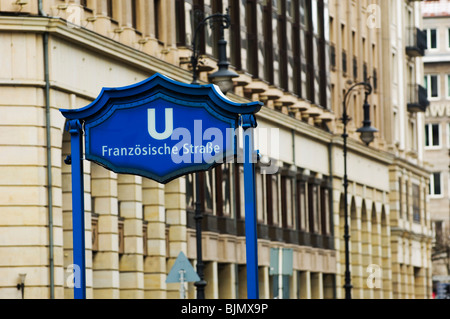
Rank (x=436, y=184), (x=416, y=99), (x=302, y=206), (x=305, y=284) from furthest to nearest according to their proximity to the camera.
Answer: (x=436, y=184)
(x=416, y=99)
(x=302, y=206)
(x=305, y=284)

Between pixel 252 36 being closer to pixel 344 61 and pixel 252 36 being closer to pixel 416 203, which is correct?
pixel 344 61

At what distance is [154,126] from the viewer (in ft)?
68.2

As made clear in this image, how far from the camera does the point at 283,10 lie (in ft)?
215

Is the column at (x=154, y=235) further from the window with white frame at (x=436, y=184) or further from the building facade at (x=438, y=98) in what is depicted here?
the building facade at (x=438, y=98)

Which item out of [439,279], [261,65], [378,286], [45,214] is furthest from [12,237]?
[439,279]

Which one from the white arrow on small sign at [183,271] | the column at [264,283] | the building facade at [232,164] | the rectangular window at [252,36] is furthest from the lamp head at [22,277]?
the column at [264,283]

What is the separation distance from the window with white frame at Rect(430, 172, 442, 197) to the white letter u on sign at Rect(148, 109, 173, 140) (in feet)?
350

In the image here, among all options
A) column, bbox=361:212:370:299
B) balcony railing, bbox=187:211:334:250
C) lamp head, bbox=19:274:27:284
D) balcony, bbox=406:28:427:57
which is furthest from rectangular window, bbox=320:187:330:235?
lamp head, bbox=19:274:27:284

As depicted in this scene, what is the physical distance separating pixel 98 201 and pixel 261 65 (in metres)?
18.9

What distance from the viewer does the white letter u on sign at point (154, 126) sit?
20.6 metres

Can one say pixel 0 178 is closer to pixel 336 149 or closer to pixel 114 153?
pixel 114 153

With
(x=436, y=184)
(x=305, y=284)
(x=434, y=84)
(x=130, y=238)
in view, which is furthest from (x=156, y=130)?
(x=434, y=84)

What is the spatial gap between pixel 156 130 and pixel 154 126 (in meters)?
0.08

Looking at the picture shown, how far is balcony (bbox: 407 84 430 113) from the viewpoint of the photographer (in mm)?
90625
